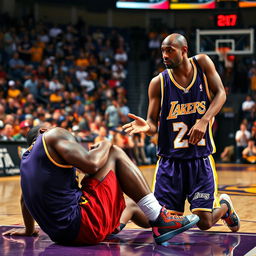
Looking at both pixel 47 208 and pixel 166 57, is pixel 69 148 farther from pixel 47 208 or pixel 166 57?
pixel 166 57

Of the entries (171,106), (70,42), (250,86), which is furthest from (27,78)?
(171,106)

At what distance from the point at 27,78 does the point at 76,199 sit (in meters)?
12.6

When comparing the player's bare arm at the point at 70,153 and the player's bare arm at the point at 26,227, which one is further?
the player's bare arm at the point at 26,227

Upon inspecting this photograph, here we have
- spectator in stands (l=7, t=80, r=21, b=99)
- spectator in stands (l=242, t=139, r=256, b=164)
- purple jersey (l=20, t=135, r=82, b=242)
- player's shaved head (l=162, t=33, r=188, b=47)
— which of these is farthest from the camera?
spectator in stands (l=242, t=139, r=256, b=164)

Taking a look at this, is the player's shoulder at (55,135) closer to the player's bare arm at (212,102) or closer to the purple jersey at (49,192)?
the purple jersey at (49,192)

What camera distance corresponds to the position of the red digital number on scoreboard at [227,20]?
14445 mm

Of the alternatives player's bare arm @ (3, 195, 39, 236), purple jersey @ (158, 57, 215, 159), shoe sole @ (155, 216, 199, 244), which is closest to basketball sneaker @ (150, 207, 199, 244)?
shoe sole @ (155, 216, 199, 244)

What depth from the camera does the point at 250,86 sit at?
1966 centimetres

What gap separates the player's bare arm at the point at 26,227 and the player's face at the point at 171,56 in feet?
5.60

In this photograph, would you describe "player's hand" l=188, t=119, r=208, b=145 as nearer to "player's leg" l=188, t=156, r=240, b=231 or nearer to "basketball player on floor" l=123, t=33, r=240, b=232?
"basketball player on floor" l=123, t=33, r=240, b=232

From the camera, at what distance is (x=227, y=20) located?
14.5 m

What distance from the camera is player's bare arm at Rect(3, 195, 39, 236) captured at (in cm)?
482

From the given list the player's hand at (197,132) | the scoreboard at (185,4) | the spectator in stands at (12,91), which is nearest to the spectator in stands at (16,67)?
the spectator in stands at (12,91)

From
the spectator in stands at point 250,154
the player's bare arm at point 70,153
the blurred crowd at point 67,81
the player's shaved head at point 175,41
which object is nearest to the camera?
the player's bare arm at point 70,153
